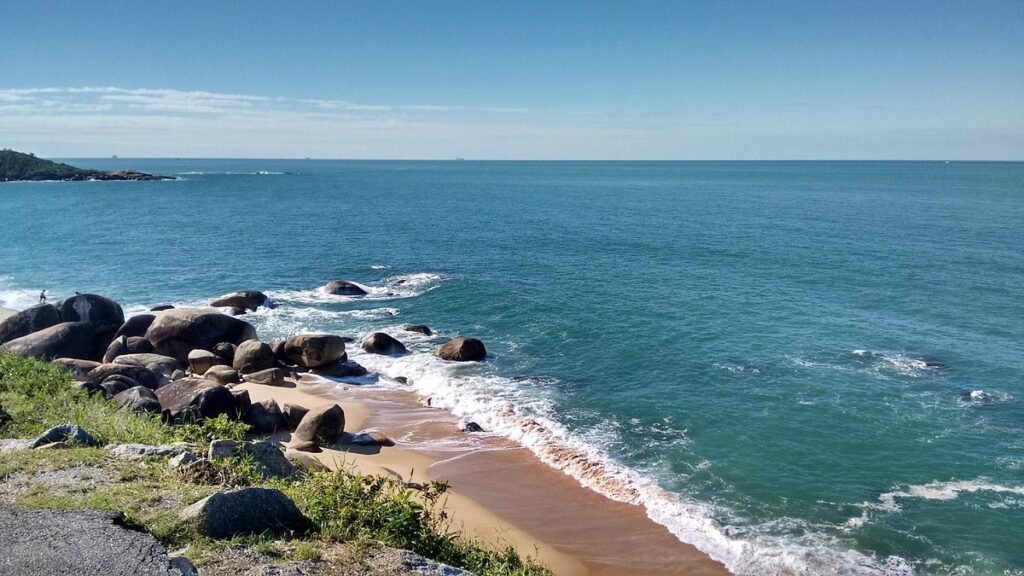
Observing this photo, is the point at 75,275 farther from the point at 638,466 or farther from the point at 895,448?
the point at 895,448

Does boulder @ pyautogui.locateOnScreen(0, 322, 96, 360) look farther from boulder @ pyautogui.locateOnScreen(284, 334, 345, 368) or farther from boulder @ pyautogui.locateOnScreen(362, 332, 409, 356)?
boulder @ pyautogui.locateOnScreen(362, 332, 409, 356)

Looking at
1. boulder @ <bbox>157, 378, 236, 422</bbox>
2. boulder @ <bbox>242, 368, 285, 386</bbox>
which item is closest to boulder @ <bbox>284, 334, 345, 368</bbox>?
boulder @ <bbox>242, 368, 285, 386</bbox>

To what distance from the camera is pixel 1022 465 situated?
2225 centimetres

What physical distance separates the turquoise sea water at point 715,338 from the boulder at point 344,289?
40.6 inches

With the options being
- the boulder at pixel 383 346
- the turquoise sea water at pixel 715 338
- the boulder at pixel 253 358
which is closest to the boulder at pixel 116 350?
the boulder at pixel 253 358

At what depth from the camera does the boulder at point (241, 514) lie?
9.60 metres

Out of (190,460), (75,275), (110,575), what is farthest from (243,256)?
(110,575)

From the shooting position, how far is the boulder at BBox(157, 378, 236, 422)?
76.7ft

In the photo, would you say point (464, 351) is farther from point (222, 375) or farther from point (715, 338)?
point (715, 338)

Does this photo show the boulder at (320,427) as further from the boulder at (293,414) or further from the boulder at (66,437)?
the boulder at (66,437)

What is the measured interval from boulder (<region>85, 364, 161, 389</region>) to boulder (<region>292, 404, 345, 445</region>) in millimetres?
7776

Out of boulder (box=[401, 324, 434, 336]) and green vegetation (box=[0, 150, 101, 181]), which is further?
green vegetation (box=[0, 150, 101, 181])

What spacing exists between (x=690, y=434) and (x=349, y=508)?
17.3 meters

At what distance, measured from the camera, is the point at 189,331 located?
3341cm
